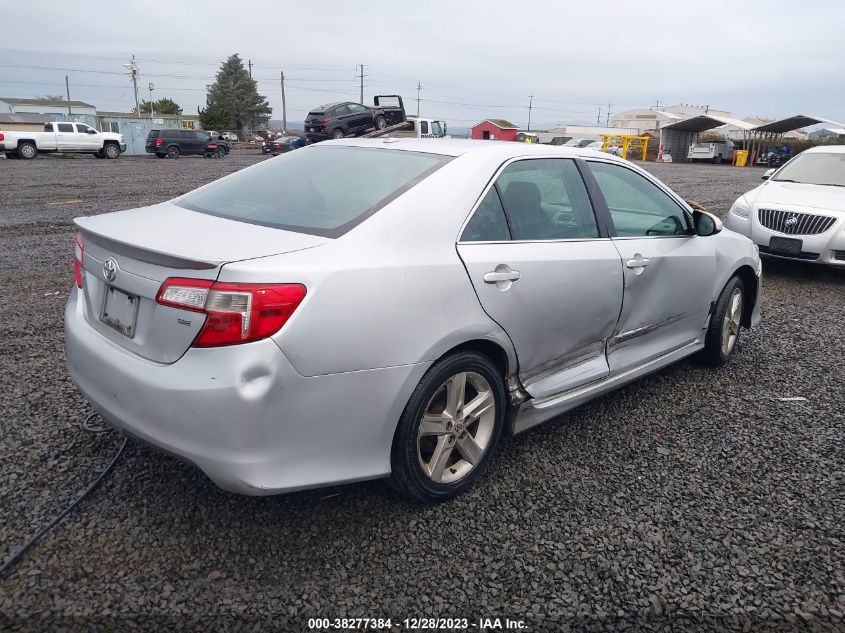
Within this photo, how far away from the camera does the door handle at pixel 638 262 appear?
Result: 3.52 meters

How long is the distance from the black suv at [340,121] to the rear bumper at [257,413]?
28249 millimetres

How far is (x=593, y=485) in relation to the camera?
3033mm

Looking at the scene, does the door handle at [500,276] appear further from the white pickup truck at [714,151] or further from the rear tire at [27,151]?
the white pickup truck at [714,151]

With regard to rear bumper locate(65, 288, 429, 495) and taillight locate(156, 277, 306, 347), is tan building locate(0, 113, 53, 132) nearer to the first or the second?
rear bumper locate(65, 288, 429, 495)

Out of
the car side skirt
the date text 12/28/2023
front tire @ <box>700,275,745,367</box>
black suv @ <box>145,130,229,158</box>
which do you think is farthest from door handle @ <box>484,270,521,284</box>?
black suv @ <box>145,130,229,158</box>

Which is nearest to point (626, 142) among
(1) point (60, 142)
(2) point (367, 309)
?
(1) point (60, 142)

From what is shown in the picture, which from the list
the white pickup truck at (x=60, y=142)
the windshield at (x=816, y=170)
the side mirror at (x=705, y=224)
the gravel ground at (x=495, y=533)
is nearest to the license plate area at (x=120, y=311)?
the gravel ground at (x=495, y=533)

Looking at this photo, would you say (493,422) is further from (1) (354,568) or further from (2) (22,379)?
(2) (22,379)

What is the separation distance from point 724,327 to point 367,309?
313 cm

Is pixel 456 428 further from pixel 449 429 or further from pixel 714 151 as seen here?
pixel 714 151

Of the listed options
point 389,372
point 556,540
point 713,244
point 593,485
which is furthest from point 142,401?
point 713,244

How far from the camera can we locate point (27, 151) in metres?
27.3

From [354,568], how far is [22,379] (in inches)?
106

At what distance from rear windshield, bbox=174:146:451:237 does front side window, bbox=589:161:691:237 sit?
1.18 m
